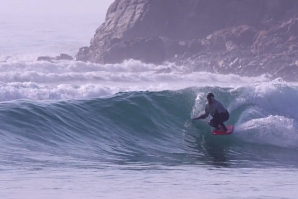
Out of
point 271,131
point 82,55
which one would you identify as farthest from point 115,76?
point 271,131

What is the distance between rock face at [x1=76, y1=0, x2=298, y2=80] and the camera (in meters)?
44.3

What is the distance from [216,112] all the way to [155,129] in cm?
198

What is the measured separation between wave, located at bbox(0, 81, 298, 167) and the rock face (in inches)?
945

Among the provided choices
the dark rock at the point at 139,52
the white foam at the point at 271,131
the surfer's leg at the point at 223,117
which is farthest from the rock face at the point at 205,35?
the surfer's leg at the point at 223,117

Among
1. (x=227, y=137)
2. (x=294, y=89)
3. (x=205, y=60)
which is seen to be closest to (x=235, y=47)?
(x=205, y=60)

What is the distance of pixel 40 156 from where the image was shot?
39.2 ft

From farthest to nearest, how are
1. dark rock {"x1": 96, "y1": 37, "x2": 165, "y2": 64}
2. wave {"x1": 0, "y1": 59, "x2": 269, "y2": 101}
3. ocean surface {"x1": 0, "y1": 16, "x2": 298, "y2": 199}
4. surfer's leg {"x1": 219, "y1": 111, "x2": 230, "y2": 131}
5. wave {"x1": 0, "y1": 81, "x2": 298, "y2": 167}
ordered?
dark rock {"x1": 96, "y1": 37, "x2": 165, "y2": 64} → wave {"x1": 0, "y1": 59, "x2": 269, "y2": 101} → surfer's leg {"x1": 219, "y1": 111, "x2": 230, "y2": 131} → wave {"x1": 0, "y1": 81, "x2": 298, "y2": 167} → ocean surface {"x1": 0, "y1": 16, "x2": 298, "y2": 199}

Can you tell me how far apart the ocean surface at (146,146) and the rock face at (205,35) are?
22093mm

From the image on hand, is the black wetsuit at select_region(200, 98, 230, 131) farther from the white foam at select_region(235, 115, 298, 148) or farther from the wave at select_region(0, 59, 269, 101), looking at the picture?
the wave at select_region(0, 59, 269, 101)

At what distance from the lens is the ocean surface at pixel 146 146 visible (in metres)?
9.53

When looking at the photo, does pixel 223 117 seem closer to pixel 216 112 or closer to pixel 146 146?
pixel 216 112

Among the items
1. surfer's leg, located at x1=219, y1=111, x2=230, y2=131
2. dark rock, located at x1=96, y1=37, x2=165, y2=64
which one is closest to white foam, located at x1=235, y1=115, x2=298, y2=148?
surfer's leg, located at x1=219, y1=111, x2=230, y2=131

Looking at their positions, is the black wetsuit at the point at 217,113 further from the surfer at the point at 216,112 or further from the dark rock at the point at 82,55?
the dark rock at the point at 82,55

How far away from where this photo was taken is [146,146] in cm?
1452
